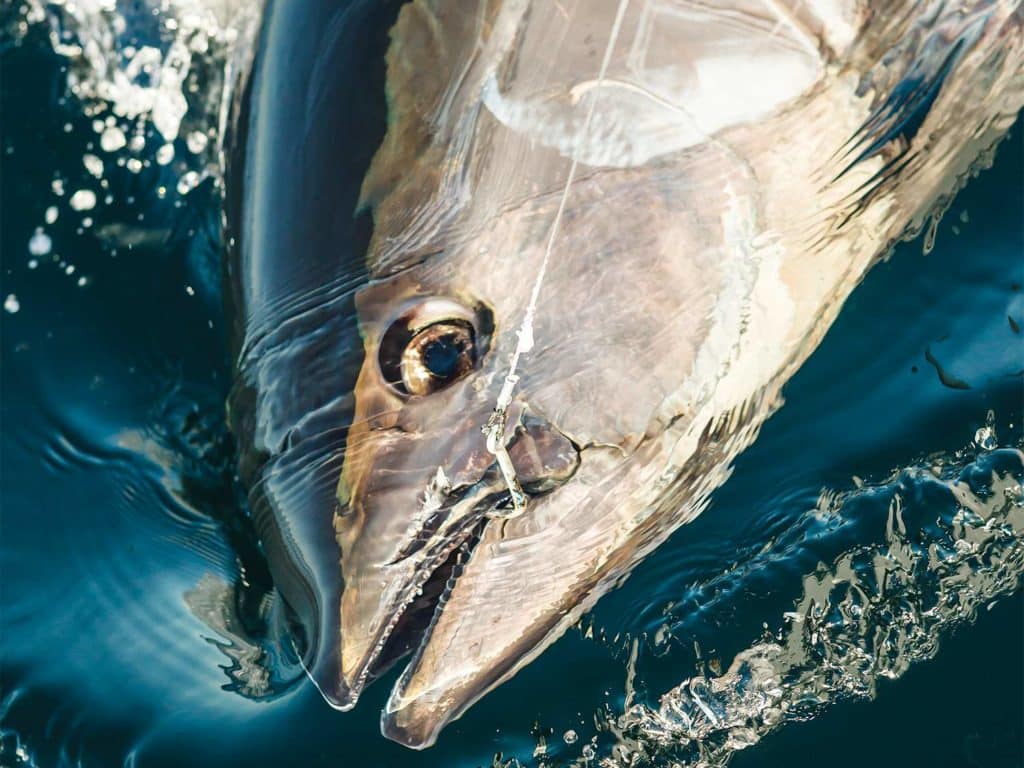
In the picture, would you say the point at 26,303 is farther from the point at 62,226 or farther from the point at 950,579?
the point at 950,579

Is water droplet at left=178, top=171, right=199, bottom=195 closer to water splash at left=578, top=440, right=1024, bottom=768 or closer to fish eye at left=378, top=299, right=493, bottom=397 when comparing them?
fish eye at left=378, top=299, right=493, bottom=397

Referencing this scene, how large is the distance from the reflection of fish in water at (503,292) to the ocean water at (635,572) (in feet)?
1.07

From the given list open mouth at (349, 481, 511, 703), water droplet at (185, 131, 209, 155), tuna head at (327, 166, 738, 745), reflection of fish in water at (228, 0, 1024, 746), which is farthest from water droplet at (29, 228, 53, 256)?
open mouth at (349, 481, 511, 703)

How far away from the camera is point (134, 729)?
2.48 metres

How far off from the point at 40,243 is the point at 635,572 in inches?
73.0

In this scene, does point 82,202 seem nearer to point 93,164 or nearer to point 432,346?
point 93,164

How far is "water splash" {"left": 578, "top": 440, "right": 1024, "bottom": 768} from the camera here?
2316mm

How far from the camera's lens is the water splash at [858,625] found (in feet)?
7.60

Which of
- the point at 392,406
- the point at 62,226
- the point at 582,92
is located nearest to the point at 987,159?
the point at 582,92

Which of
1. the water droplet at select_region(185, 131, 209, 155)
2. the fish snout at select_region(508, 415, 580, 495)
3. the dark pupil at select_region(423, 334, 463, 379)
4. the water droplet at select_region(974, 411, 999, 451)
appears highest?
the water droplet at select_region(974, 411, 999, 451)

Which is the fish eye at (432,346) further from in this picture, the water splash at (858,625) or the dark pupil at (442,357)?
the water splash at (858,625)

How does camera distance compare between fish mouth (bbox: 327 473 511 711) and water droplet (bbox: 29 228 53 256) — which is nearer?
fish mouth (bbox: 327 473 511 711)

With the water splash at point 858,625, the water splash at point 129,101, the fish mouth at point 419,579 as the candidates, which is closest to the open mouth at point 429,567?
the fish mouth at point 419,579

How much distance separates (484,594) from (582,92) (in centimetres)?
83
